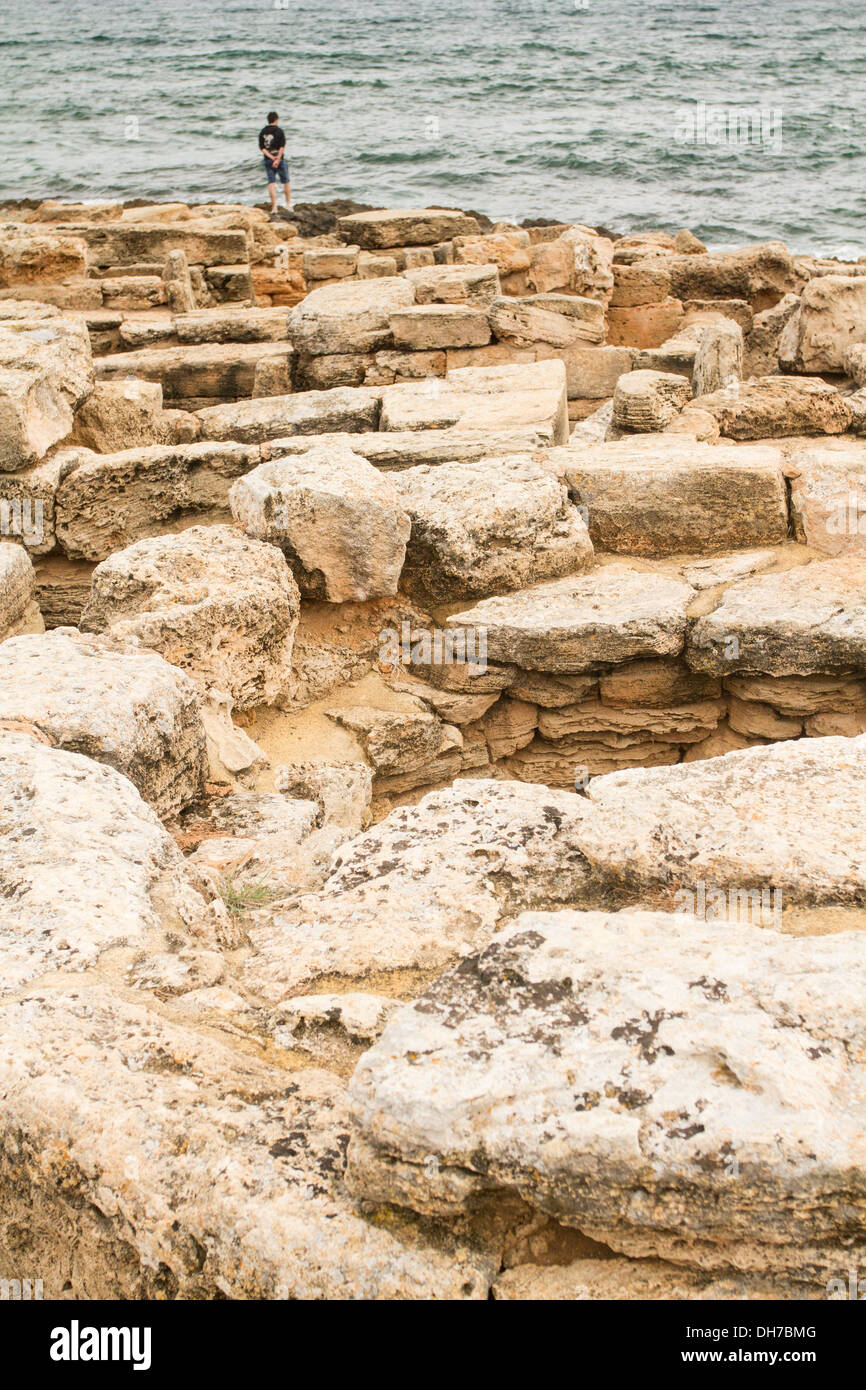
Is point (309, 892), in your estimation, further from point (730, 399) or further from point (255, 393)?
point (255, 393)

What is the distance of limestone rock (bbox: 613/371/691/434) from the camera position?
6.68 m

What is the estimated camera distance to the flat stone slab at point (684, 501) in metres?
5.02

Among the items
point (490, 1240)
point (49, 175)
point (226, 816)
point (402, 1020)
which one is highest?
point (49, 175)

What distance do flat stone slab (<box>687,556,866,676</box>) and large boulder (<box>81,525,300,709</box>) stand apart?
167cm

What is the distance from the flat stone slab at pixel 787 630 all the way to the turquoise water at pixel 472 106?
2233 centimetres

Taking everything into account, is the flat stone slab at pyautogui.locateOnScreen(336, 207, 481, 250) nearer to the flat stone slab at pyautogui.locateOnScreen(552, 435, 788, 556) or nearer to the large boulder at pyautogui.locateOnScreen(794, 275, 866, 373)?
the large boulder at pyautogui.locateOnScreen(794, 275, 866, 373)

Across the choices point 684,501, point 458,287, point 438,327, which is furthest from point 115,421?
point 458,287

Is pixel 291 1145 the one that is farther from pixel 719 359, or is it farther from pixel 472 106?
pixel 472 106

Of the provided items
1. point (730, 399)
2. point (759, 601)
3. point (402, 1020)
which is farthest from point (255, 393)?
point (402, 1020)

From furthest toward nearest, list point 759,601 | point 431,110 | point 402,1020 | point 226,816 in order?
1. point 431,110
2. point 759,601
3. point 226,816
4. point 402,1020

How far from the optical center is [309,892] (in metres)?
2.98

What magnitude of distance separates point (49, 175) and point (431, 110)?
15310 millimetres

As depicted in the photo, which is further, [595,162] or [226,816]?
[595,162]

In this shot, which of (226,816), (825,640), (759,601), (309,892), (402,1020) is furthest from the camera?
(759,601)
